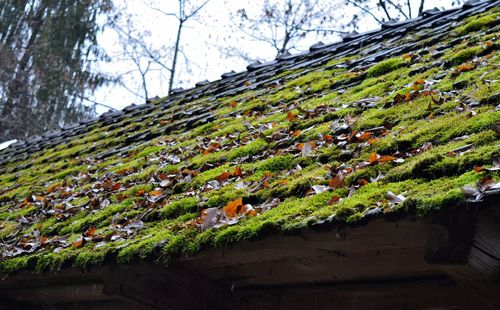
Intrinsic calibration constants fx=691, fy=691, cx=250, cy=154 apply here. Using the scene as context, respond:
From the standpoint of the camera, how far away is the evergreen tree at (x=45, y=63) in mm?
22125

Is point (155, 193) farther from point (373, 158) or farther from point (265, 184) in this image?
point (373, 158)

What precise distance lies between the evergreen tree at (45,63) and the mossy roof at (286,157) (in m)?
15.7

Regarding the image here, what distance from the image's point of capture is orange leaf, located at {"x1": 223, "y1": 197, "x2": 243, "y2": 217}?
3.01 metres

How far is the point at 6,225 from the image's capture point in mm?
5016

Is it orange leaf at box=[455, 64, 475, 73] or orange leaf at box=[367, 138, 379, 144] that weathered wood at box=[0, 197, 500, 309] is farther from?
orange leaf at box=[455, 64, 475, 73]

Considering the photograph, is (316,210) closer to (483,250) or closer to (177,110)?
(483,250)

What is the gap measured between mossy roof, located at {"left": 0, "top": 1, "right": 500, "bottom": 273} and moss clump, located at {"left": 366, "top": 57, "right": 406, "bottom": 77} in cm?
2

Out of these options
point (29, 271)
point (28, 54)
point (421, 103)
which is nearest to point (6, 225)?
point (29, 271)

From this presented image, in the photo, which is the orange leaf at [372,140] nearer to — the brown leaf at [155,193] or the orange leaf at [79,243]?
the brown leaf at [155,193]

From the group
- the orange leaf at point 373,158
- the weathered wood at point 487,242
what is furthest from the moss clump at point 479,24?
the weathered wood at point 487,242

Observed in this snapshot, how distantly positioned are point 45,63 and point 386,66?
20777mm

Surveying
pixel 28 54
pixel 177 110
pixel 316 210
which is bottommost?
pixel 316 210

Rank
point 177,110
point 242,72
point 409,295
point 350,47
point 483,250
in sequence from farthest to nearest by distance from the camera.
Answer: point 242,72 → point 177,110 → point 350,47 → point 409,295 → point 483,250

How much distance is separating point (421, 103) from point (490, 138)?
1098 millimetres
